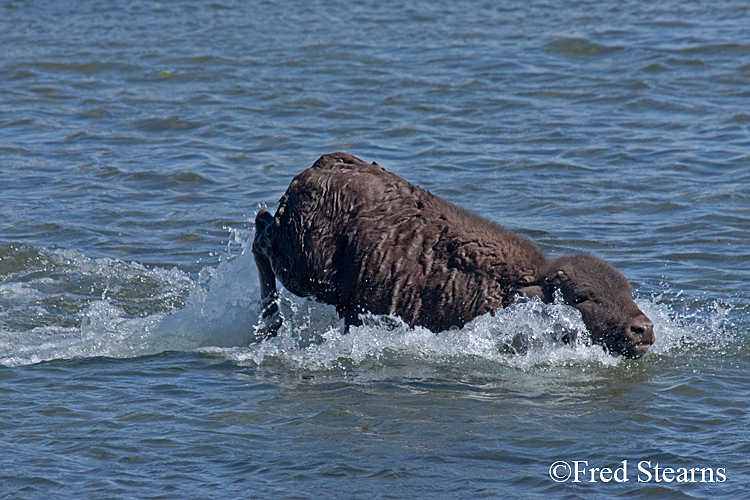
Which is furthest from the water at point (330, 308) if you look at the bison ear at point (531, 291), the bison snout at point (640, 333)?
the bison snout at point (640, 333)

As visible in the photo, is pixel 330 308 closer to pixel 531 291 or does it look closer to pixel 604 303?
pixel 531 291

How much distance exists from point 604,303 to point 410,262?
1.34 m

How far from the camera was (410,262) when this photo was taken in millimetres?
6641

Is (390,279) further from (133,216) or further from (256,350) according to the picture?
(133,216)

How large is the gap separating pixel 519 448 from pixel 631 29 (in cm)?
1344

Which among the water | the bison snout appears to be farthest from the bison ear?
the bison snout

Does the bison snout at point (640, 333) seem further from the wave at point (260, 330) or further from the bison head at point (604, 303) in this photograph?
the wave at point (260, 330)

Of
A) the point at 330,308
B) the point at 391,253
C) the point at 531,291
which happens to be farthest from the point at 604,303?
the point at 330,308

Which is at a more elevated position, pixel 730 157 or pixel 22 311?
pixel 730 157

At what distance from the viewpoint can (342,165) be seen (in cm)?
687

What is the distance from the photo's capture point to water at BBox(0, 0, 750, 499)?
5406 millimetres

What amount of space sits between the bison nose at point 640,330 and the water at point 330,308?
327 millimetres

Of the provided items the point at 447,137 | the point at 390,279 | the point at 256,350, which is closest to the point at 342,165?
the point at 390,279

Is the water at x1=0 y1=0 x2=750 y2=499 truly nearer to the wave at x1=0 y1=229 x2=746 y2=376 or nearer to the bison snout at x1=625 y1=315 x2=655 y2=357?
the wave at x1=0 y1=229 x2=746 y2=376
